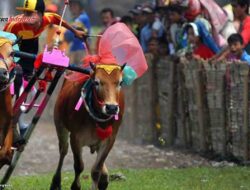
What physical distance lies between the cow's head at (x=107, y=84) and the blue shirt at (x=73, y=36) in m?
8.35

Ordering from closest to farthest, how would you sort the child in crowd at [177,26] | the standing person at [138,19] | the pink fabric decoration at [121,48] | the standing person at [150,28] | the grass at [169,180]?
the pink fabric decoration at [121,48] → the grass at [169,180] → the child in crowd at [177,26] → the standing person at [150,28] → the standing person at [138,19]

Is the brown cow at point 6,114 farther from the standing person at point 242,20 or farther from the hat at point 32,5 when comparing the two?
the standing person at point 242,20

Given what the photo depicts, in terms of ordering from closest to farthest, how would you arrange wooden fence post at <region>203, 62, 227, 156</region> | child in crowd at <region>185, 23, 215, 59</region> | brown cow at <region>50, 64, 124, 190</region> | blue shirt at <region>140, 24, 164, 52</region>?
brown cow at <region>50, 64, 124, 190</region>, wooden fence post at <region>203, 62, 227, 156</region>, child in crowd at <region>185, 23, 215, 59</region>, blue shirt at <region>140, 24, 164, 52</region>

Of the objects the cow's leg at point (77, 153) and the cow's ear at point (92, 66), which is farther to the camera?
the cow's leg at point (77, 153)

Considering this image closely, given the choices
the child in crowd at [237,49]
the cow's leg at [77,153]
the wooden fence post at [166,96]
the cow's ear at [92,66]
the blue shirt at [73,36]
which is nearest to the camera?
the cow's ear at [92,66]

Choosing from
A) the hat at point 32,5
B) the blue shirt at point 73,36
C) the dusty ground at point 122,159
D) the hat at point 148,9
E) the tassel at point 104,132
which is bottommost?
the dusty ground at point 122,159

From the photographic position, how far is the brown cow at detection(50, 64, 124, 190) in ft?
33.2

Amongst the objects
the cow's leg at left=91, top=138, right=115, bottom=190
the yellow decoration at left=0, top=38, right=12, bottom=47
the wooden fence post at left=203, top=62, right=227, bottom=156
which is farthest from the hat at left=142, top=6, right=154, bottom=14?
the yellow decoration at left=0, top=38, right=12, bottom=47

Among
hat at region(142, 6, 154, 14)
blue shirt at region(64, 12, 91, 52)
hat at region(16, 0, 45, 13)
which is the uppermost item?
hat at region(16, 0, 45, 13)

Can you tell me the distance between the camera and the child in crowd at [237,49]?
13.5 meters

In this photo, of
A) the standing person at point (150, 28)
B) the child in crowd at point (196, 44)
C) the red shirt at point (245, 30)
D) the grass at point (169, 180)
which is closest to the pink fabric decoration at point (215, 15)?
the child in crowd at point (196, 44)

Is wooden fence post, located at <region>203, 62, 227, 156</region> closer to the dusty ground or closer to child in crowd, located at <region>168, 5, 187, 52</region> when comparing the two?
the dusty ground

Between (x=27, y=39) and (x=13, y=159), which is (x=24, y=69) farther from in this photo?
(x=13, y=159)

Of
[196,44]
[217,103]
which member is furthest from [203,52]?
[217,103]
